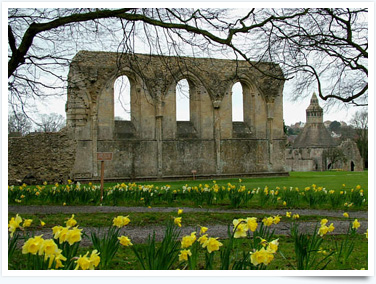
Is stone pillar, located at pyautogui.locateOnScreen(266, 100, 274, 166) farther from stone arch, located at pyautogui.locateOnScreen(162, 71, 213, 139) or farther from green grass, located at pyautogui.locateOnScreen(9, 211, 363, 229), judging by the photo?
green grass, located at pyautogui.locateOnScreen(9, 211, 363, 229)

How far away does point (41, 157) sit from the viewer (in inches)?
776

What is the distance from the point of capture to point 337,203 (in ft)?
31.7

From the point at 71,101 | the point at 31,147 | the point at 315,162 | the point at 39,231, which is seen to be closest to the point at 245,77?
the point at 71,101

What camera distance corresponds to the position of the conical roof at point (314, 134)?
60.6 meters

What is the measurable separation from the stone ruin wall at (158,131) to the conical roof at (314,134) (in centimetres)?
3604

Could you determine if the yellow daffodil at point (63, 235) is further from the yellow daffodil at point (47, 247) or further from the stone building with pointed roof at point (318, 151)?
the stone building with pointed roof at point (318, 151)

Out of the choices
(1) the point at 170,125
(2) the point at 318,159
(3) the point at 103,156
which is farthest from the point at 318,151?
(3) the point at 103,156

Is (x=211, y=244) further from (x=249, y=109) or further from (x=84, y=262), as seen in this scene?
(x=249, y=109)

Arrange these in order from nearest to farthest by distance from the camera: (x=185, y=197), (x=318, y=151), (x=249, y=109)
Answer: (x=185, y=197) → (x=249, y=109) → (x=318, y=151)

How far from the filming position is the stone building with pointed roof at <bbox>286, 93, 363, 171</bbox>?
54625mm

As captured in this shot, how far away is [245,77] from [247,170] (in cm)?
571

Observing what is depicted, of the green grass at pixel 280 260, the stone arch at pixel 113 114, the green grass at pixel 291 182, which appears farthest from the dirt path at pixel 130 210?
the stone arch at pixel 113 114

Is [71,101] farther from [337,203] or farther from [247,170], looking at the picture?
[337,203]

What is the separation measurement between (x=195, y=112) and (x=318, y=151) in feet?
126
